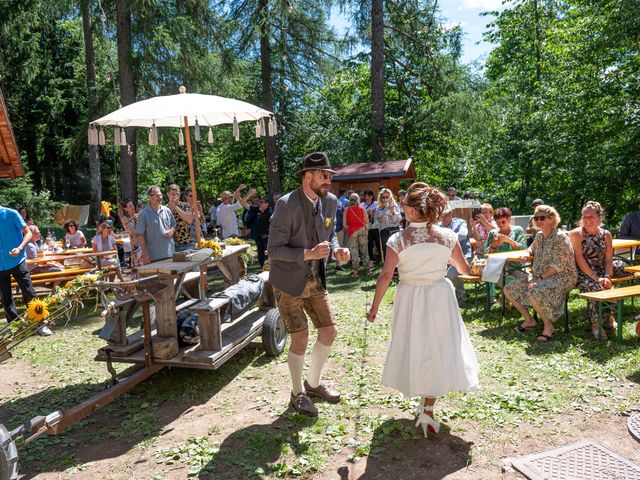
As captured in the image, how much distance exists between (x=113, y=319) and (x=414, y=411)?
9.35 ft

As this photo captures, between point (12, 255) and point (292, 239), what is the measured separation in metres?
5.00

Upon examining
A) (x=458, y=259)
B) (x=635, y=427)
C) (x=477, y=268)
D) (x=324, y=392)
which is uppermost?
(x=458, y=259)

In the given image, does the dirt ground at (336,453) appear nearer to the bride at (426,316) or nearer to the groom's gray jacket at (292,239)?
the bride at (426,316)

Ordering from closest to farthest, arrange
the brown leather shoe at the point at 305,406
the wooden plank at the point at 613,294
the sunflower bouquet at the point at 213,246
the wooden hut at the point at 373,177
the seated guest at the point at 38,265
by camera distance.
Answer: the brown leather shoe at the point at 305,406, the wooden plank at the point at 613,294, the sunflower bouquet at the point at 213,246, the seated guest at the point at 38,265, the wooden hut at the point at 373,177

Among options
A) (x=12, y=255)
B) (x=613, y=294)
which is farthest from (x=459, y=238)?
(x=12, y=255)

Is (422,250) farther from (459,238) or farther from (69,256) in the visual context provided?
(69,256)

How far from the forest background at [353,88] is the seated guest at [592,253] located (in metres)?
7.13

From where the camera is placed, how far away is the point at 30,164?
99.3ft

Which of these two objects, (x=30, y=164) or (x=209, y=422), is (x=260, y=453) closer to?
Answer: (x=209, y=422)

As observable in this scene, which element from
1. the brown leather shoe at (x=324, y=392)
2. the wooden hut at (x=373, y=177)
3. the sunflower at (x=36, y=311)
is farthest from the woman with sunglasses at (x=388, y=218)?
the sunflower at (x=36, y=311)

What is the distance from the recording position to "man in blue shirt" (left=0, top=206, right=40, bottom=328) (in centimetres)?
711

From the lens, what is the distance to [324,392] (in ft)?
15.1

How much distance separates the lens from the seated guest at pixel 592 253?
6168 millimetres

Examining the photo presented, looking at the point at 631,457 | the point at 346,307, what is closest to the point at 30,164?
the point at 346,307
